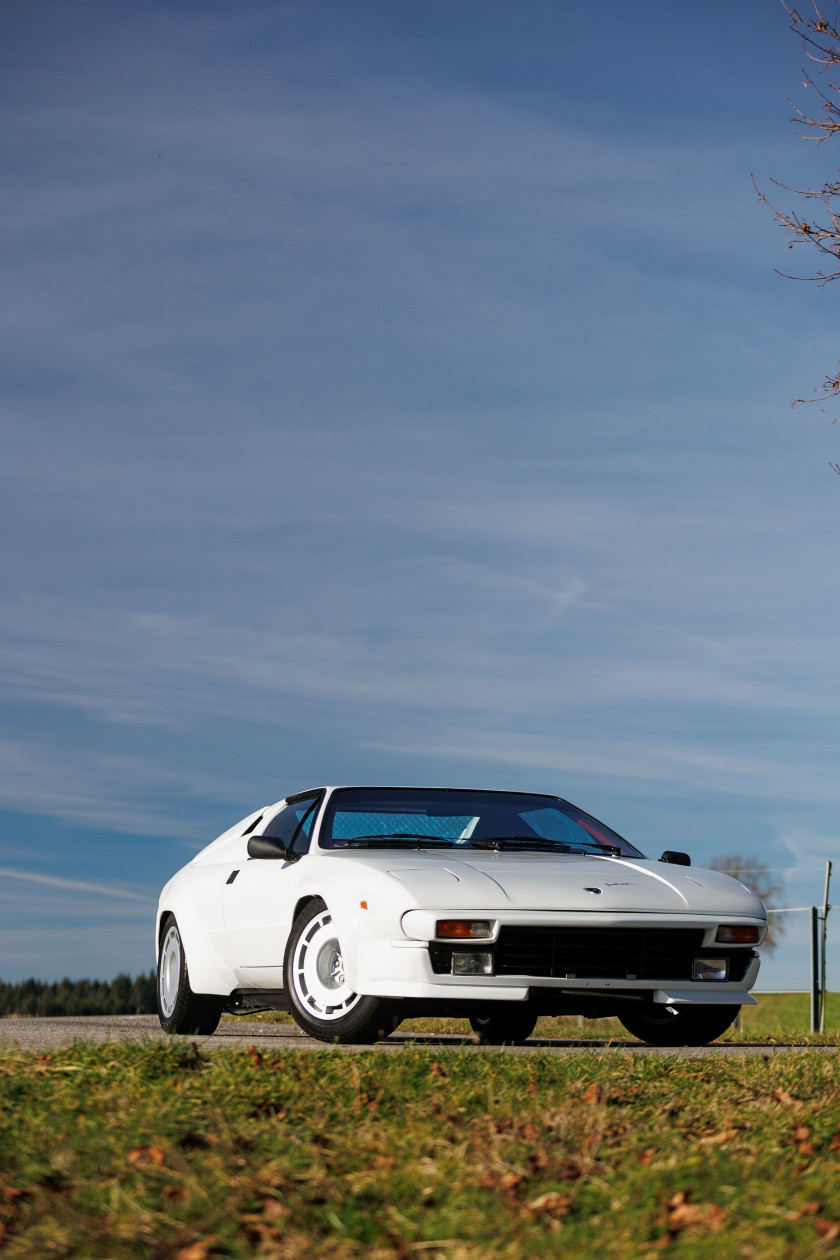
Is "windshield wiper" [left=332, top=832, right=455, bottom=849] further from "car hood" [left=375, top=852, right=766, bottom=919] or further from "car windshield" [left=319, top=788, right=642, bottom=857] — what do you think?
"car hood" [left=375, top=852, right=766, bottom=919]

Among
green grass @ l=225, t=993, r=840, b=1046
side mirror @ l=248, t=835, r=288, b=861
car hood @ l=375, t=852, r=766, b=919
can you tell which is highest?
side mirror @ l=248, t=835, r=288, b=861

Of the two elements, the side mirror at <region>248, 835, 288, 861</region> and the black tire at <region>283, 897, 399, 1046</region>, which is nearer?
the black tire at <region>283, 897, 399, 1046</region>

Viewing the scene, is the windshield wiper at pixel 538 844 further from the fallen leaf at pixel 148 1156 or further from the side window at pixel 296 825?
the fallen leaf at pixel 148 1156

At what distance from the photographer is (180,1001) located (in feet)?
28.5

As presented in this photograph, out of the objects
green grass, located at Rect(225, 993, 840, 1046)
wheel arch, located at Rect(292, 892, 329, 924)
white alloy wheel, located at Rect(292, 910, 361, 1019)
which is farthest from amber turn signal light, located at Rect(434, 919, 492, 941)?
green grass, located at Rect(225, 993, 840, 1046)

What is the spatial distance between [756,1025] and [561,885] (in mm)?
8208

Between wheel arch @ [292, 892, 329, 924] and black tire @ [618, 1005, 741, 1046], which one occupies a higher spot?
wheel arch @ [292, 892, 329, 924]

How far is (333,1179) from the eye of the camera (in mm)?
3855

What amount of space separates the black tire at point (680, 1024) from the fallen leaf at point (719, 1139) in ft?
9.89

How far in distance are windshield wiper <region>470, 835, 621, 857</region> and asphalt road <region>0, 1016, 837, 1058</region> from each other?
3.59 ft

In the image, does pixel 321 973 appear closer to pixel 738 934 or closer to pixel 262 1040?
pixel 262 1040

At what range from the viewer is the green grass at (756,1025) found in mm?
11289

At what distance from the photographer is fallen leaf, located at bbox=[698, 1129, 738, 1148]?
4.33 meters

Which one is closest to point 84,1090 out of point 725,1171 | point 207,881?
point 725,1171
